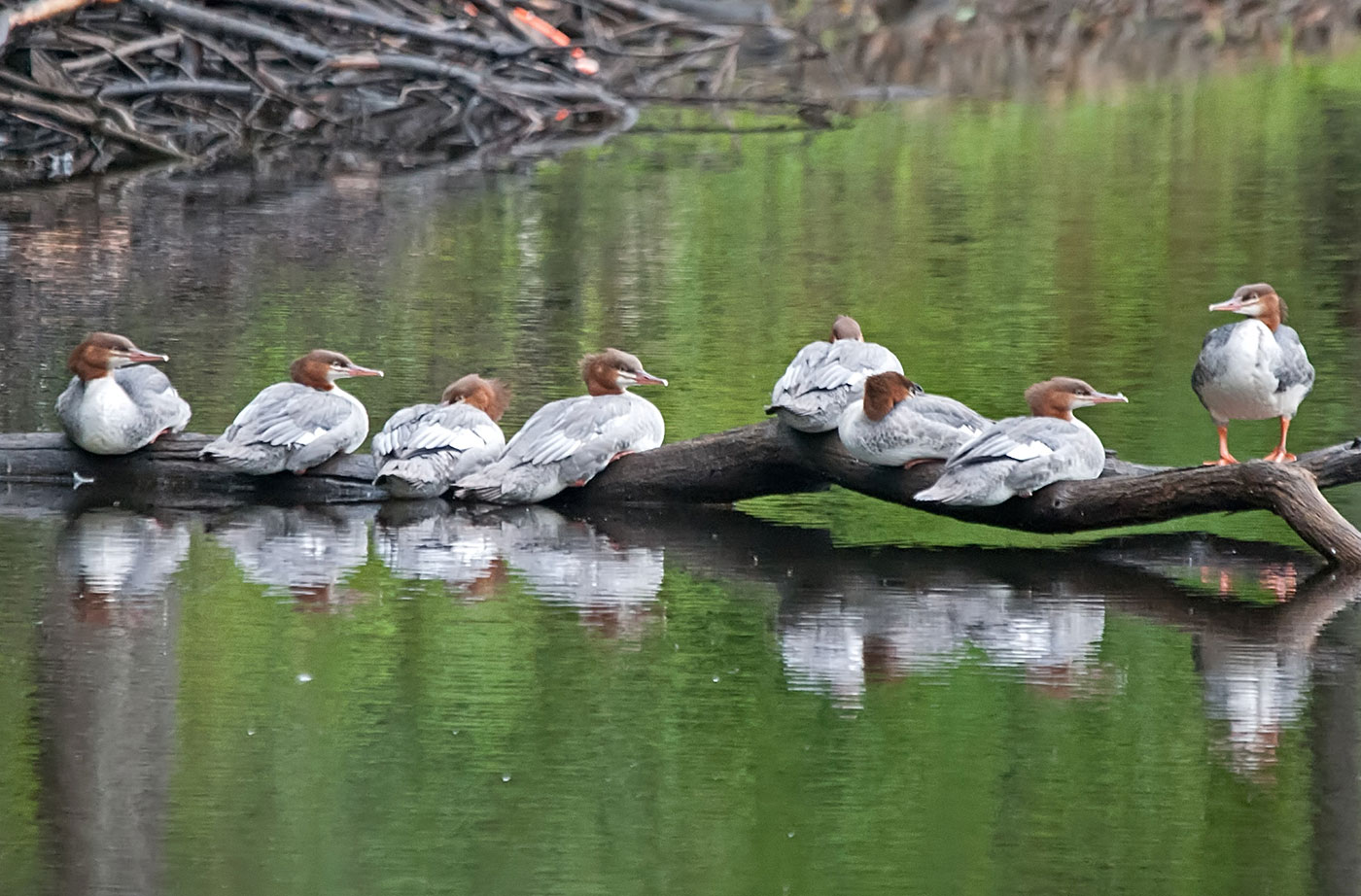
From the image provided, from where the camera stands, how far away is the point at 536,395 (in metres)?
8.88

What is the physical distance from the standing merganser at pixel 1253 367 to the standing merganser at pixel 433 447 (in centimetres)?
238

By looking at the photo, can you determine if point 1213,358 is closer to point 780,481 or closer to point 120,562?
point 780,481

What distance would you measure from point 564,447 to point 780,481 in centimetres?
72

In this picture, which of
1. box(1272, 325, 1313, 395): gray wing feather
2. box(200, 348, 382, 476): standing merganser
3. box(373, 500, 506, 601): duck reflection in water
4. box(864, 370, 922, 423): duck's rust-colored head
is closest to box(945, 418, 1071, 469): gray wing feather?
box(864, 370, 922, 423): duck's rust-colored head

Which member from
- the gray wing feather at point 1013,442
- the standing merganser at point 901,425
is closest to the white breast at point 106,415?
the standing merganser at point 901,425

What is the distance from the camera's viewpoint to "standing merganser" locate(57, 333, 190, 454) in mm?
7332

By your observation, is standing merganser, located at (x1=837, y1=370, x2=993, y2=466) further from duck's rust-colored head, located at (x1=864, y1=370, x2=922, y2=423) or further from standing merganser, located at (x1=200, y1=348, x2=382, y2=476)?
standing merganser, located at (x1=200, y1=348, x2=382, y2=476)

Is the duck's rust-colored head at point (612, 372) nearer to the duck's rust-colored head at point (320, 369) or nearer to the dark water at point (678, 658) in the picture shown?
the dark water at point (678, 658)

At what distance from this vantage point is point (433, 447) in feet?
23.7

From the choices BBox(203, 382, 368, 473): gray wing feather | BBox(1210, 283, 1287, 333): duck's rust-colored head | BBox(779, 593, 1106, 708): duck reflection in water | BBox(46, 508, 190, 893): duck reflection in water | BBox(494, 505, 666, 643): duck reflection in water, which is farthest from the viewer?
BBox(203, 382, 368, 473): gray wing feather

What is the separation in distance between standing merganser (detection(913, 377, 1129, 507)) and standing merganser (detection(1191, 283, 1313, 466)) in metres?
0.64

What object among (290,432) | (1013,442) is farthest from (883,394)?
(290,432)

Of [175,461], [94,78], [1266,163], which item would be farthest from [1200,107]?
[175,461]

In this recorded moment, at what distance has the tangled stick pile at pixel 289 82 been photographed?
17.1 metres
